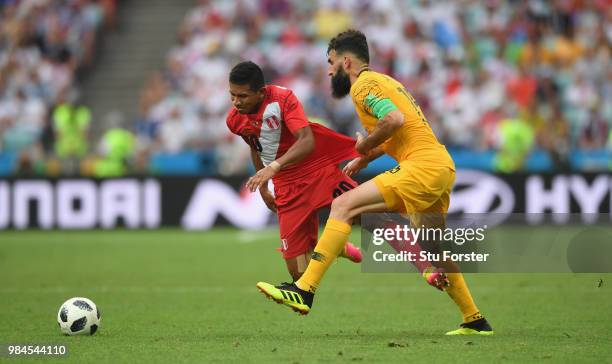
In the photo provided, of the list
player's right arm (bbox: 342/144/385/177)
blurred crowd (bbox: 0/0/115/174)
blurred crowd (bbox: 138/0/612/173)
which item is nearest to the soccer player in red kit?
player's right arm (bbox: 342/144/385/177)

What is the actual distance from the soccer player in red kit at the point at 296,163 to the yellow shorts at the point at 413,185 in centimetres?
89

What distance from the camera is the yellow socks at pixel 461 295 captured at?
8195 mm

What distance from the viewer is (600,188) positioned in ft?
59.8

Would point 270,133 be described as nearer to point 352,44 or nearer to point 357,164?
point 357,164

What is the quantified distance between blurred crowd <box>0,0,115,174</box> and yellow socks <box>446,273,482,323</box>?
573 inches

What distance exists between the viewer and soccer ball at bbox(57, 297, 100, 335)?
8172 mm

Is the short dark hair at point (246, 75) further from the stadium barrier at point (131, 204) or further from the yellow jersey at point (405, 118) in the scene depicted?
the stadium barrier at point (131, 204)

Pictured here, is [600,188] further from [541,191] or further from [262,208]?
[262,208]

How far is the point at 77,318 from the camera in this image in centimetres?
818

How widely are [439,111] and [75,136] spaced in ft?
25.2

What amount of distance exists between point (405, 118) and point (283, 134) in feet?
4.02

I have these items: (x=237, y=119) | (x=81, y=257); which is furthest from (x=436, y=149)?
(x=81, y=257)

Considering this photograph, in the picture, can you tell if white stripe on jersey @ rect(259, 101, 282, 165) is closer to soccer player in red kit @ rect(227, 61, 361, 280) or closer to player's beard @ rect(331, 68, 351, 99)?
soccer player in red kit @ rect(227, 61, 361, 280)

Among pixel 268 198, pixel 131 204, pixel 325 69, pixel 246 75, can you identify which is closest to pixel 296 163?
pixel 268 198
